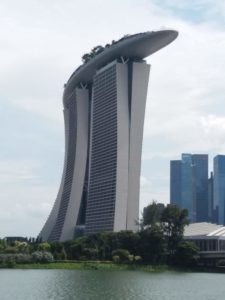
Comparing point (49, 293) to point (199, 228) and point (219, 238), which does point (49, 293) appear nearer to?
point (219, 238)

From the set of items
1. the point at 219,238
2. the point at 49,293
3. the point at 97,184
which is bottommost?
the point at 49,293

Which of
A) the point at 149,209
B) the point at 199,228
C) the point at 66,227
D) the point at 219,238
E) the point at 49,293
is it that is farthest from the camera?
the point at 66,227

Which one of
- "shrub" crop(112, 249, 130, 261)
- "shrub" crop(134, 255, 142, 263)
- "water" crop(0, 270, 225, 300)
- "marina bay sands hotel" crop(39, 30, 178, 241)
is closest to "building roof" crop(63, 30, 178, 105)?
"marina bay sands hotel" crop(39, 30, 178, 241)

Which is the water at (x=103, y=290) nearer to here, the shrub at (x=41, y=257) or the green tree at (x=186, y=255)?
the shrub at (x=41, y=257)

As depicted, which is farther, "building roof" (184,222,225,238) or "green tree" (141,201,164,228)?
"building roof" (184,222,225,238)

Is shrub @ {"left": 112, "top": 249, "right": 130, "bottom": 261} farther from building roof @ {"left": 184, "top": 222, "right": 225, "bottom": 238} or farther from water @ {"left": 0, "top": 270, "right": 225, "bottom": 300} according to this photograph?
water @ {"left": 0, "top": 270, "right": 225, "bottom": 300}

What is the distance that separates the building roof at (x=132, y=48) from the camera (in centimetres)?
10594

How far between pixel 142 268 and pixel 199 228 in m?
39.7

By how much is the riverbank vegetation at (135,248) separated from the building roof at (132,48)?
2903 centimetres

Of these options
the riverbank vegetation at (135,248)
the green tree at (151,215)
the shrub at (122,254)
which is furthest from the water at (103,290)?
the green tree at (151,215)

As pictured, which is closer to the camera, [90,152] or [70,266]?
[70,266]

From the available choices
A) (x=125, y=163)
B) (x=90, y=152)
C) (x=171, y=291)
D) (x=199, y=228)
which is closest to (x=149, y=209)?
(x=125, y=163)

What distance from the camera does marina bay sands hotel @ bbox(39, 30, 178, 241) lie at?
10969cm

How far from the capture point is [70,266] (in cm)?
7694
